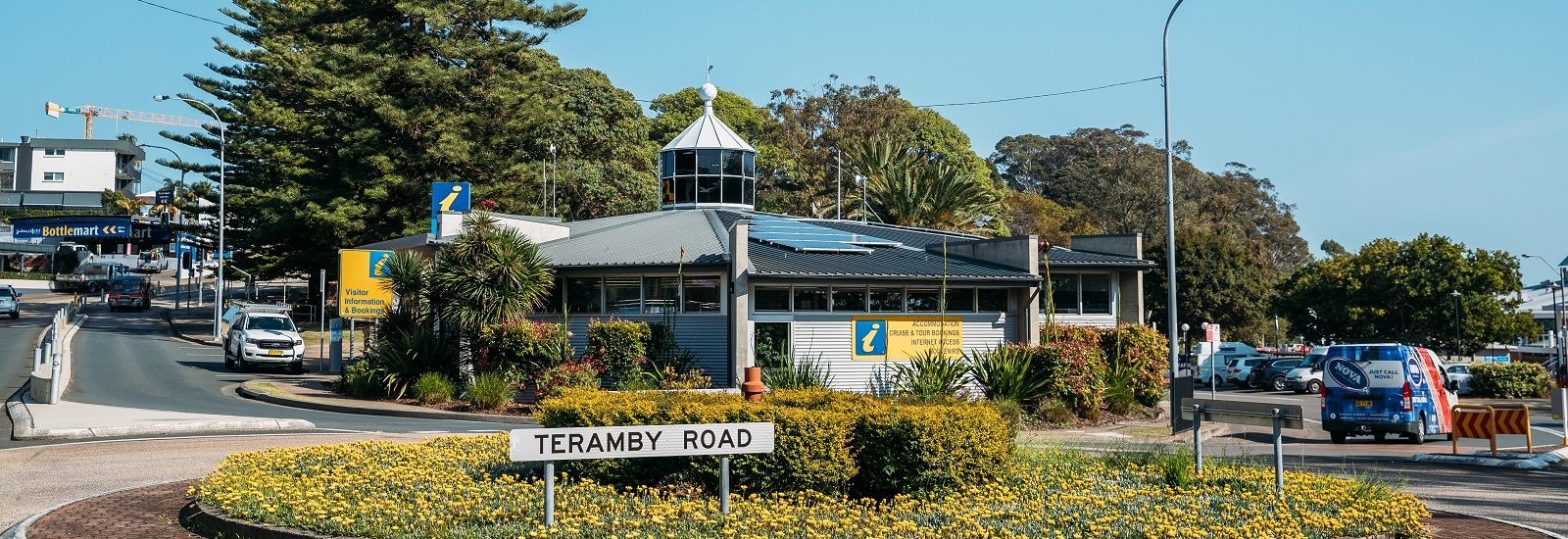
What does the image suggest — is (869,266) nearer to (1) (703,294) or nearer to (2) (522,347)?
(1) (703,294)

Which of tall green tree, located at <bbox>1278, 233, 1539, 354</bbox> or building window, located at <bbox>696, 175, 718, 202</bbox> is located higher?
building window, located at <bbox>696, 175, 718, 202</bbox>

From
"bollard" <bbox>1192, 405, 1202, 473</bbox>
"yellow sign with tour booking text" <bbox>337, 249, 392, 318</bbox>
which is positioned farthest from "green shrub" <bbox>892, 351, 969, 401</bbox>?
"yellow sign with tour booking text" <bbox>337, 249, 392, 318</bbox>

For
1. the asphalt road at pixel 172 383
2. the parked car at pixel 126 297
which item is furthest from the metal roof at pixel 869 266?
the parked car at pixel 126 297

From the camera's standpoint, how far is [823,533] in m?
8.57

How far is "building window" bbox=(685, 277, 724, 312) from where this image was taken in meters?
24.4

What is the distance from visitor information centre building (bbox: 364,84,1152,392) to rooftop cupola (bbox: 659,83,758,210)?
175 inches

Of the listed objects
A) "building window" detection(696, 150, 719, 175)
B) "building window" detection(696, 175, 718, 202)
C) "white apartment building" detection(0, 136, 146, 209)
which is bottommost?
"building window" detection(696, 175, 718, 202)

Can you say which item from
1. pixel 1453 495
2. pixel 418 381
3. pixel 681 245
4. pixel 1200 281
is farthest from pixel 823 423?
pixel 1200 281

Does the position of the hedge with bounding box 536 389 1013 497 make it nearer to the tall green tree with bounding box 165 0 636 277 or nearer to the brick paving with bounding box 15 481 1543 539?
the brick paving with bounding box 15 481 1543 539

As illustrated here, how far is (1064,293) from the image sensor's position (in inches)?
1112

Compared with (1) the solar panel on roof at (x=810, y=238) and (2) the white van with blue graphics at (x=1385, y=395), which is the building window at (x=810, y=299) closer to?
(1) the solar panel on roof at (x=810, y=238)

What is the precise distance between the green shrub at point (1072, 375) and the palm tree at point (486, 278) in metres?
9.99

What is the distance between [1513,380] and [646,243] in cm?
2966

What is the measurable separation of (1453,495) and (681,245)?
14991mm
